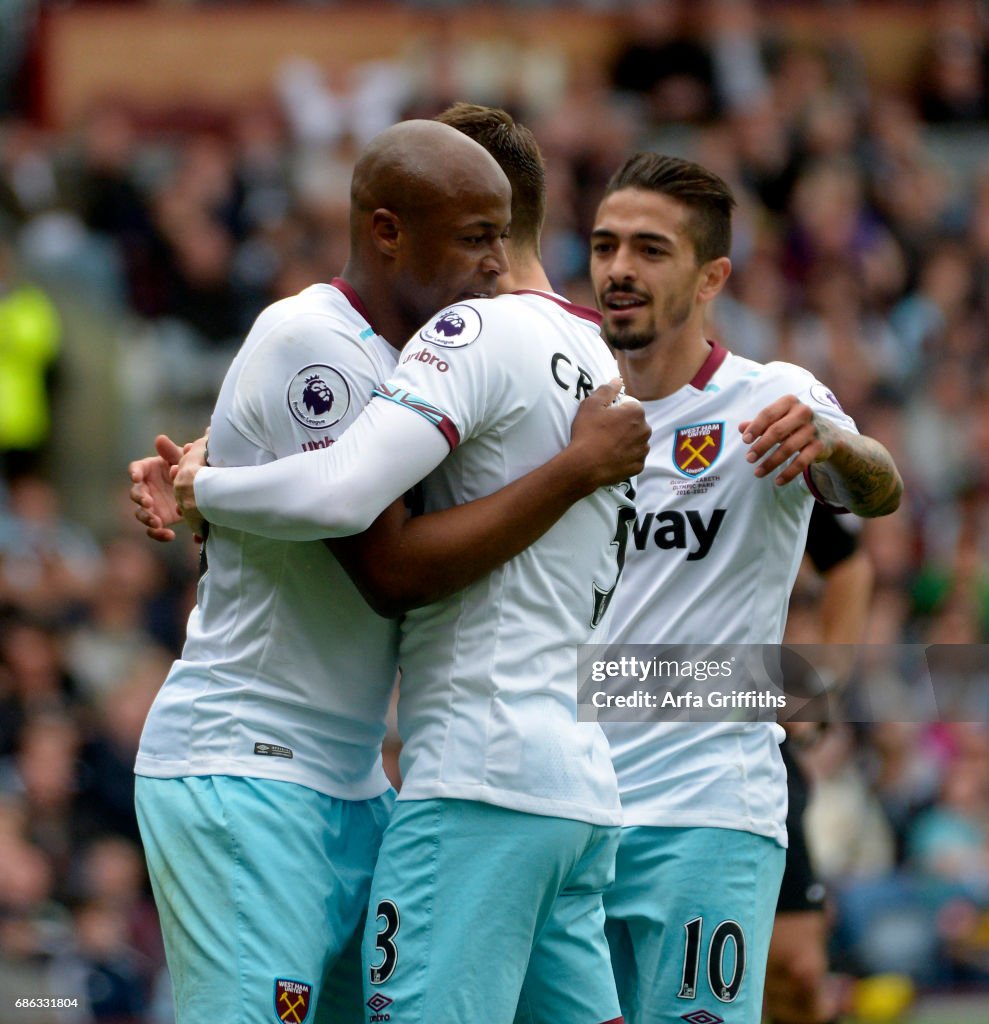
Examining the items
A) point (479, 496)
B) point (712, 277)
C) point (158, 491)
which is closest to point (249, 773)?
point (479, 496)

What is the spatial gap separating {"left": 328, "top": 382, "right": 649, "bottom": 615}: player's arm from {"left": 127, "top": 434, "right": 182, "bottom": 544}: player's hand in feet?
2.42

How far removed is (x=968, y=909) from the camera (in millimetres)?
9617

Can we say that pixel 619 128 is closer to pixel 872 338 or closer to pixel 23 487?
pixel 872 338

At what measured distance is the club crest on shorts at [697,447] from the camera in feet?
16.6

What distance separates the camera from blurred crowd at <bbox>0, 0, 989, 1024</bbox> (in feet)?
30.5

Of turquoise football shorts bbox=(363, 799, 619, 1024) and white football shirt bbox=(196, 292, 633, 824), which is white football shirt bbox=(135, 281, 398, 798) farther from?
turquoise football shorts bbox=(363, 799, 619, 1024)

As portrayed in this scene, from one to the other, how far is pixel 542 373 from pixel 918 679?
7.05m

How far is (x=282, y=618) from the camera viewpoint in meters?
3.98

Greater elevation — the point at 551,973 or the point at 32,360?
the point at 32,360

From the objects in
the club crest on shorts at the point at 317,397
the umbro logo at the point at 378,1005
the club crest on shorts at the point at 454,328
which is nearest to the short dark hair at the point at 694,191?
the club crest on shorts at the point at 454,328

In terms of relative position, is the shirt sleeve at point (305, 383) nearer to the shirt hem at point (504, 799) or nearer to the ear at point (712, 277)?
the shirt hem at point (504, 799)

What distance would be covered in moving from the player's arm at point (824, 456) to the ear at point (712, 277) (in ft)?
2.20

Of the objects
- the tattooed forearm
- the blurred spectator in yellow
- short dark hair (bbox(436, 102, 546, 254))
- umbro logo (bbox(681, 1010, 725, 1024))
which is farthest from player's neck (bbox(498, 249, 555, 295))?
the blurred spectator in yellow

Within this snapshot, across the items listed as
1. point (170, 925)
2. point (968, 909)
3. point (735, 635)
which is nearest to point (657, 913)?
point (735, 635)
